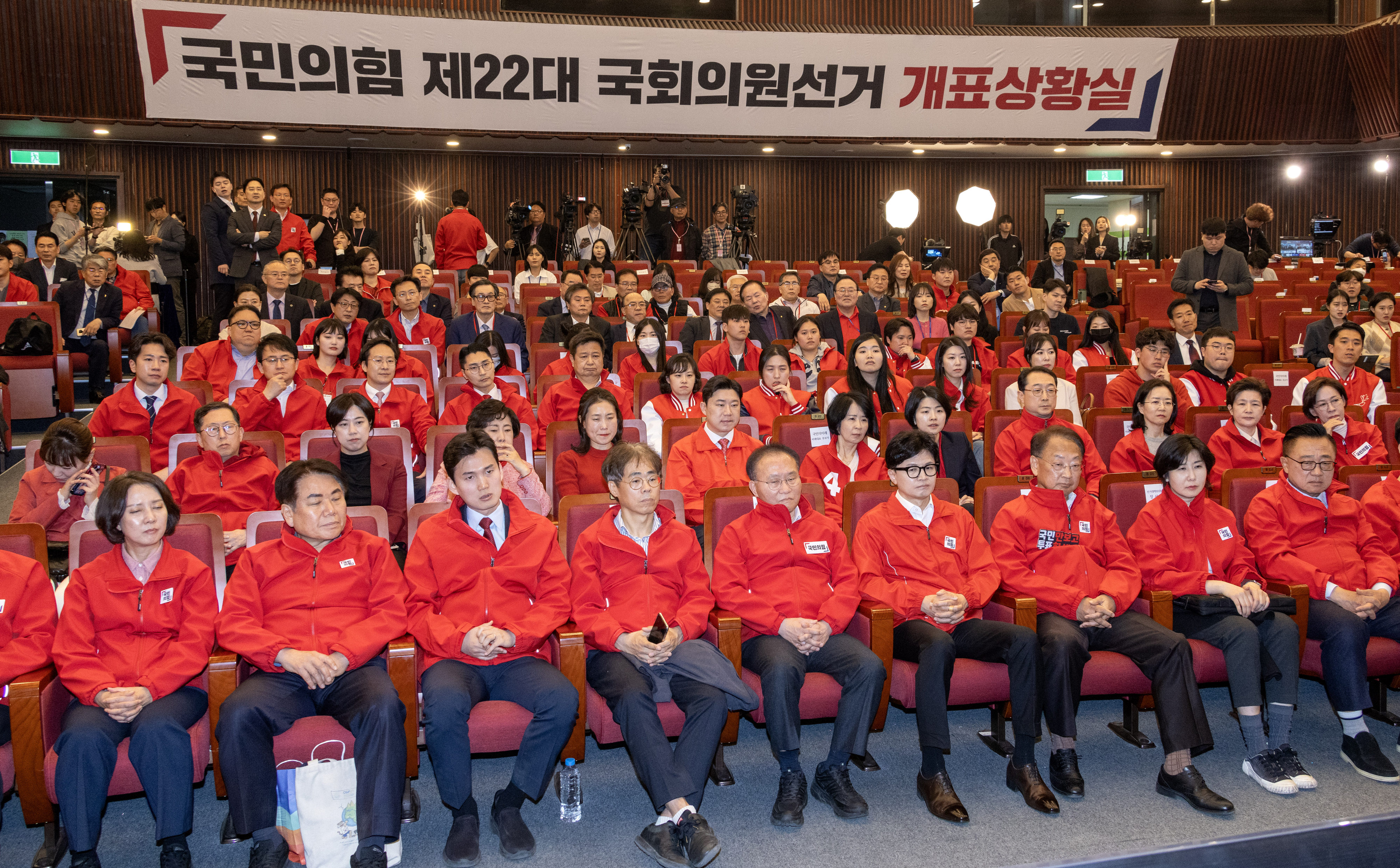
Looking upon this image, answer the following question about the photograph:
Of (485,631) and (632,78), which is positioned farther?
(632,78)

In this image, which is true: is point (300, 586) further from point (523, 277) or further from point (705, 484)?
point (523, 277)

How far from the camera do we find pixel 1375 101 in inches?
400

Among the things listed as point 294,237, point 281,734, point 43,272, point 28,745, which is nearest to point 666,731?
point 281,734

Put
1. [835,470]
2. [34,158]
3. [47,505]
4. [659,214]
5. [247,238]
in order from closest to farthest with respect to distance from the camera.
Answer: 1. [47,505]
2. [835,470]
3. [247,238]
4. [659,214]
5. [34,158]

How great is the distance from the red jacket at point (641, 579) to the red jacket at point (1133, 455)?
2.06 m

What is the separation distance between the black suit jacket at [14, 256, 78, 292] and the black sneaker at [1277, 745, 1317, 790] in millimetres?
7597

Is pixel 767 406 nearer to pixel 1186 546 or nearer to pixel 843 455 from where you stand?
pixel 843 455

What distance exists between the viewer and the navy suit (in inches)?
240

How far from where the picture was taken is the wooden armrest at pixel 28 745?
229 centimetres

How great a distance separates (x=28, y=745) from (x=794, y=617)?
1901mm

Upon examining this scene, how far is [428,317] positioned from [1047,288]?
162 inches

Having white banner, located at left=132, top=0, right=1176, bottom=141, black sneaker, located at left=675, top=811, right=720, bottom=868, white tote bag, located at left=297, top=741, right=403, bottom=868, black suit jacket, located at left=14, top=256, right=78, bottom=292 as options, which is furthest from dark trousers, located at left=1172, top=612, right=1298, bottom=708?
white banner, located at left=132, top=0, right=1176, bottom=141

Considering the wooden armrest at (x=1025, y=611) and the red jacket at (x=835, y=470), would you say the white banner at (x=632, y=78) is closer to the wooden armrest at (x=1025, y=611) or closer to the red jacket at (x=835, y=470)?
the red jacket at (x=835, y=470)

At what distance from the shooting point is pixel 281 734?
8.09ft
